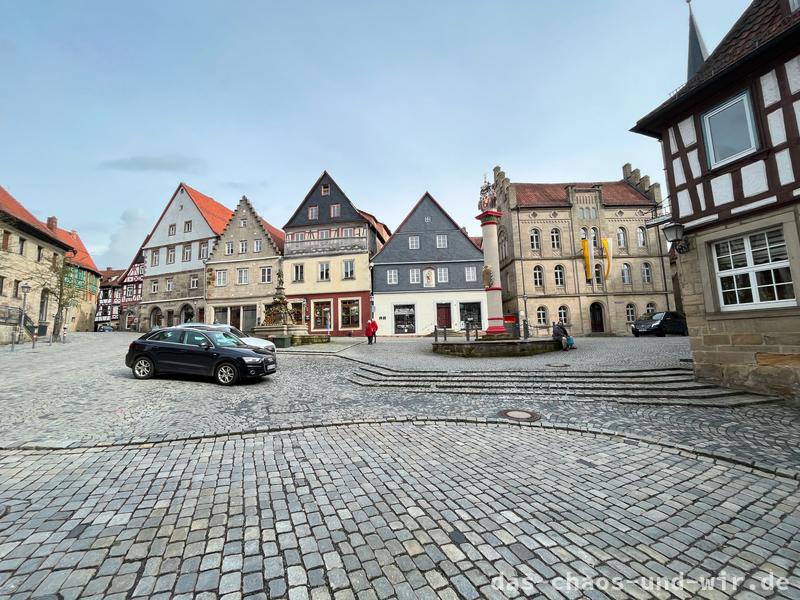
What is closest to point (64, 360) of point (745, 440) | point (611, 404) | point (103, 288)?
point (611, 404)

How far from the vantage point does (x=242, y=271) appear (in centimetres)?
3369

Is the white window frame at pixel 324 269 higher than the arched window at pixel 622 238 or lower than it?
lower

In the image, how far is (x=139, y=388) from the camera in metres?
9.36

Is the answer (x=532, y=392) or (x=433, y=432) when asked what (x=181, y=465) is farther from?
(x=532, y=392)

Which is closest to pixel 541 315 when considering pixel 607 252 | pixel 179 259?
pixel 607 252

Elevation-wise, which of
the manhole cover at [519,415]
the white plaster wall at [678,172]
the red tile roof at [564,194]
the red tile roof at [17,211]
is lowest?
the manhole cover at [519,415]

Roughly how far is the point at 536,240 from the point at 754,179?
1122 inches

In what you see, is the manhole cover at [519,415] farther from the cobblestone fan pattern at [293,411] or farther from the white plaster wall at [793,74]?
the white plaster wall at [793,74]

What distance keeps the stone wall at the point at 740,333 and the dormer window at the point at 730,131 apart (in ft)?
5.43

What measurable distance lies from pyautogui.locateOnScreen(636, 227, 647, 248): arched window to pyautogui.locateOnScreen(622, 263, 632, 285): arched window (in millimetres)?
2610

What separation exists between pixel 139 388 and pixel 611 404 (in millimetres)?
11596

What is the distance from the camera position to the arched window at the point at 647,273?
35188 mm

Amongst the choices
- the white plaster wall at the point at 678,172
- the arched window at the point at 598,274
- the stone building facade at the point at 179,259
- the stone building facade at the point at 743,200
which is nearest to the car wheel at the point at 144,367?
the stone building facade at the point at 743,200

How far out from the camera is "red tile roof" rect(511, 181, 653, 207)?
35969 mm
